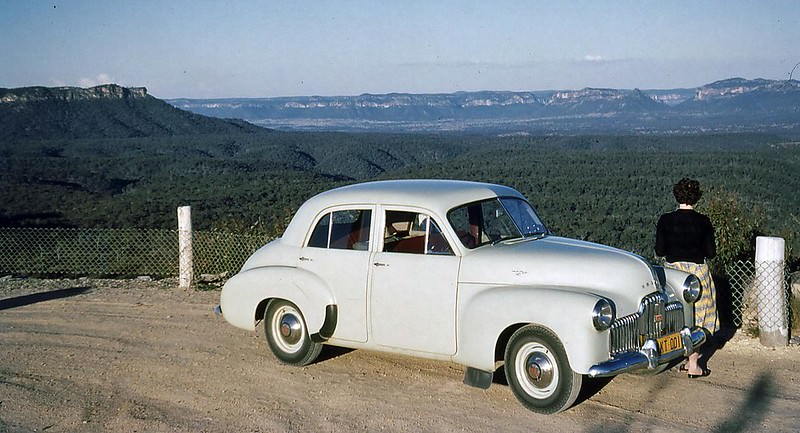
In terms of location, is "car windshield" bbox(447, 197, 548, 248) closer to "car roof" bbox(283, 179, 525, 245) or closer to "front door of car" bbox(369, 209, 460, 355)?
"car roof" bbox(283, 179, 525, 245)

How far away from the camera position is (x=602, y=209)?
138ft

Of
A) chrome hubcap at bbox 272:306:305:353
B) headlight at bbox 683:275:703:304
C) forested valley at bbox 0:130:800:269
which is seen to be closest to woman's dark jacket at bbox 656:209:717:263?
headlight at bbox 683:275:703:304

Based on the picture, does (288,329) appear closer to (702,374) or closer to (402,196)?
(402,196)

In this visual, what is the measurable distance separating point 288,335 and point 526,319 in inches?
100

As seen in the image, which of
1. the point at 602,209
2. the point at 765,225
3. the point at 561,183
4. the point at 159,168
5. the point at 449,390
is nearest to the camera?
the point at 449,390

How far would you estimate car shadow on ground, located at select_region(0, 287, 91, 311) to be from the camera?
37.0 ft

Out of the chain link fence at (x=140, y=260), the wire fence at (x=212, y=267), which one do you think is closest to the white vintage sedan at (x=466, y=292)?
the wire fence at (x=212, y=267)

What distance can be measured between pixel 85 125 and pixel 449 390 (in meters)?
126

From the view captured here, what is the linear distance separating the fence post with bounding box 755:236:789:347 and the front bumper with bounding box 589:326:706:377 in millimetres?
1935

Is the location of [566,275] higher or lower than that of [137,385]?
higher

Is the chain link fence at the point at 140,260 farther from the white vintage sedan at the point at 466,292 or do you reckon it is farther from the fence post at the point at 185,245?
the white vintage sedan at the point at 466,292

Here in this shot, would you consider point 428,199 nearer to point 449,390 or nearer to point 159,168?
point 449,390

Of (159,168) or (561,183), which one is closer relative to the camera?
(561,183)

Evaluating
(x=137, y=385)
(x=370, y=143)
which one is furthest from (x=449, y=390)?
(x=370, y=143)
